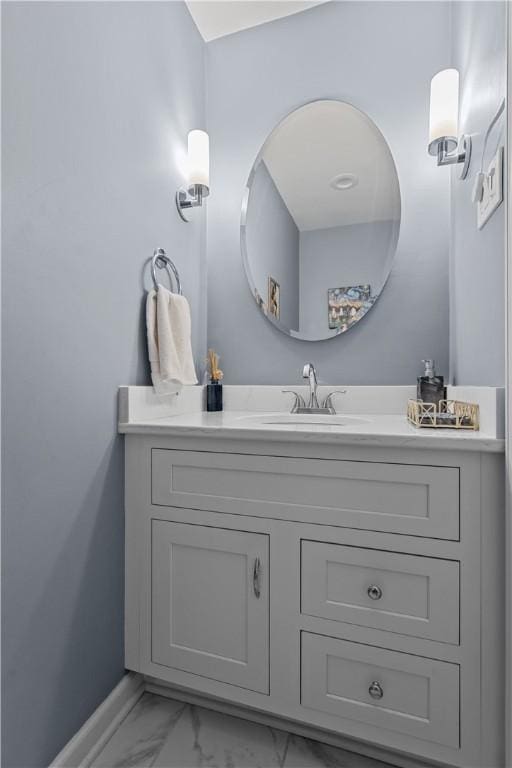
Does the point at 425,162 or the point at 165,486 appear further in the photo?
the point at 425,162

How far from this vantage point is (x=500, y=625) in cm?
86

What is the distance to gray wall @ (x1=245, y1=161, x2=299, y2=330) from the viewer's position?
1659 millimetres

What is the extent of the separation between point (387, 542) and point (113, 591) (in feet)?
2.47

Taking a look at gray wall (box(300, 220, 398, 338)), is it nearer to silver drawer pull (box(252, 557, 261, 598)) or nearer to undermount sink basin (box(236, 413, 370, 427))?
undermount sink basin (box(236, 413, 370, 427))

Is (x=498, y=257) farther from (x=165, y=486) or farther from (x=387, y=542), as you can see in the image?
(x=165, y=486)

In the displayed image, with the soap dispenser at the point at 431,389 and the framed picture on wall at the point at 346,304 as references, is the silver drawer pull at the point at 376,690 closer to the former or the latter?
the soap dispenser at the point at 431,389

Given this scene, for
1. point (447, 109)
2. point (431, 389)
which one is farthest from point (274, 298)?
point (447, 109)

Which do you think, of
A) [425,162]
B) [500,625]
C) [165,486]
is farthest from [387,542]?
[425,162]

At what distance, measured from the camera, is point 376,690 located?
37.1 inches

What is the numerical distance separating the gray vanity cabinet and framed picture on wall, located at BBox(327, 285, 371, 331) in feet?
2.38

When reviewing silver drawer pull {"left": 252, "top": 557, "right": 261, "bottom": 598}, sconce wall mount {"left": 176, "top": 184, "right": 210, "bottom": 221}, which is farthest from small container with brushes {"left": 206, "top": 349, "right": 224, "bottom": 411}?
silver drawer pull {"left": 252, "top": 557, "right": 261, "bottom": 598}

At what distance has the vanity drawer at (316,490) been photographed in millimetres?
901

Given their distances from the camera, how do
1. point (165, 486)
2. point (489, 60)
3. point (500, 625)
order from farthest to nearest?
point (165, 486)
point (489, 60)
point (500, 625)

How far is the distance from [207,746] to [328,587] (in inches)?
20.9
